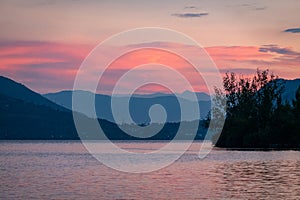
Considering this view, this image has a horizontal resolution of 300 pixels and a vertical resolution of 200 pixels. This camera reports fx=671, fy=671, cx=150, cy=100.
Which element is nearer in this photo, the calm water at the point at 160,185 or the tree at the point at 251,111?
the calm water at the point at 160,185

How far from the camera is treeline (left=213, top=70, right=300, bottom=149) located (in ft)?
551

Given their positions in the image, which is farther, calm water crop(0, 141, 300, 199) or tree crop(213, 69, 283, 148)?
tree crop(213, 69, 283, 148)

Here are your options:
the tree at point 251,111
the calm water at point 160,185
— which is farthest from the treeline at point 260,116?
the calm water at point 160,185

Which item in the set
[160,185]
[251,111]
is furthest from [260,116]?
[160,185]

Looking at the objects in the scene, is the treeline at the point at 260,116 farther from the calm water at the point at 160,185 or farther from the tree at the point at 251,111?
the calm water at the point at 160,185

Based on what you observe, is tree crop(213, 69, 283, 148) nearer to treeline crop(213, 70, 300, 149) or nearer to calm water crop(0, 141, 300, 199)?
treeline crop(213, 70, 300, 149)

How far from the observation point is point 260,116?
174000 millimetres

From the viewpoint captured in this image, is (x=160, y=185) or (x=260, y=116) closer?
(x=160, y=185)

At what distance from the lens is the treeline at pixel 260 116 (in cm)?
16788

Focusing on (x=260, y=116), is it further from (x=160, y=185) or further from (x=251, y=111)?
(x=160, y=185)

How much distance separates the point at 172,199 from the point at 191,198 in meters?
1.81

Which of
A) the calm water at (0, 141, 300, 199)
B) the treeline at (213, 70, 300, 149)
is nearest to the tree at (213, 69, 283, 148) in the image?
the treeline at (213, 70, 300, 149)

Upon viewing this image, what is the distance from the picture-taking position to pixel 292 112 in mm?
169125

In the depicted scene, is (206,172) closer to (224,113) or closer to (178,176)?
(178,176)
